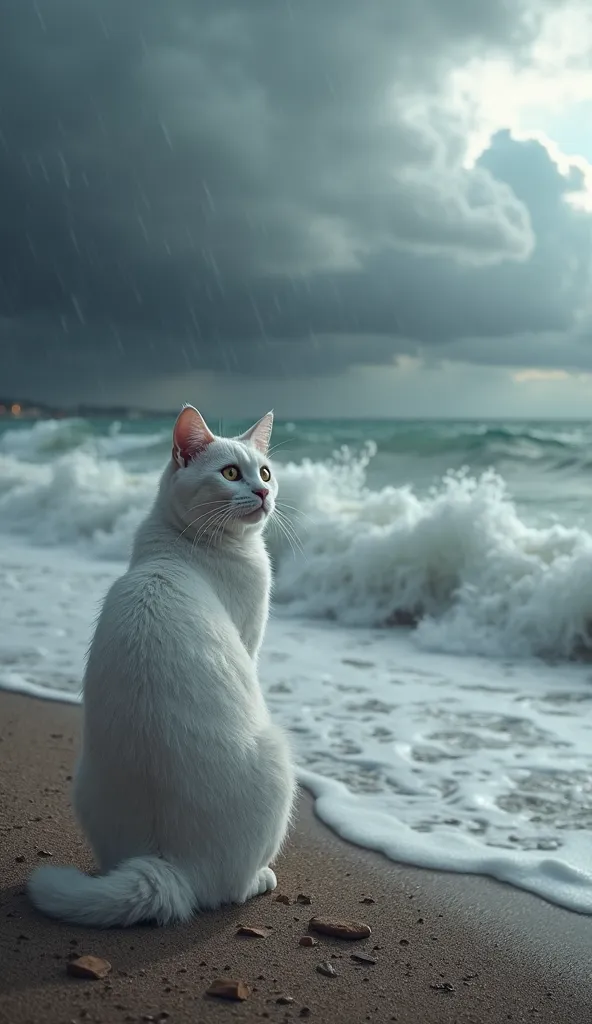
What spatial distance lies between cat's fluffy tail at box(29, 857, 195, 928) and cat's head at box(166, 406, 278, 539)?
1100 millimetres

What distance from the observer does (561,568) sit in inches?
304

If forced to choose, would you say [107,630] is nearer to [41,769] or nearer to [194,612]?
[194,612]

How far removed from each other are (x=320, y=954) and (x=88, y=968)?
2.20ft

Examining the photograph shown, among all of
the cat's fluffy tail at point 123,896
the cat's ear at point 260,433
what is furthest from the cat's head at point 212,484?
the cat's fluffy tail at point 123,896

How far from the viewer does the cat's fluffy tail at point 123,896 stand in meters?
2.47

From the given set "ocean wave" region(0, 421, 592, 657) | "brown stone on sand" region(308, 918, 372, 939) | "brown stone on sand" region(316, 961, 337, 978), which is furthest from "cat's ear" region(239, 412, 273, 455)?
"ocean wave" region(0, 421, 592, 657)

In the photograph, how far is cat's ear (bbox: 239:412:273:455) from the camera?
3395mm

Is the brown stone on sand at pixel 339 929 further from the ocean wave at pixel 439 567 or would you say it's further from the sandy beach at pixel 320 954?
the ocean wave at pixel 439 567

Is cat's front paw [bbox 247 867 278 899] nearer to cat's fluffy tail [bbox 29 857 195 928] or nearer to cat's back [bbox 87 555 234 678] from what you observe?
cat's fluffy tail [bbox 29 857 195 928]

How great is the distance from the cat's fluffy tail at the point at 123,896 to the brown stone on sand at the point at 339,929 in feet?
1.33

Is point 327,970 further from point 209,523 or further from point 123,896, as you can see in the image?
point 209,523

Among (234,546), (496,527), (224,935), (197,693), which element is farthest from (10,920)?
(496,527)

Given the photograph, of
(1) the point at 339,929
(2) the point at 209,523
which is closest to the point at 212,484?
(2) the point at 209,523

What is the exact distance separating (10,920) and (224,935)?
0.62m
